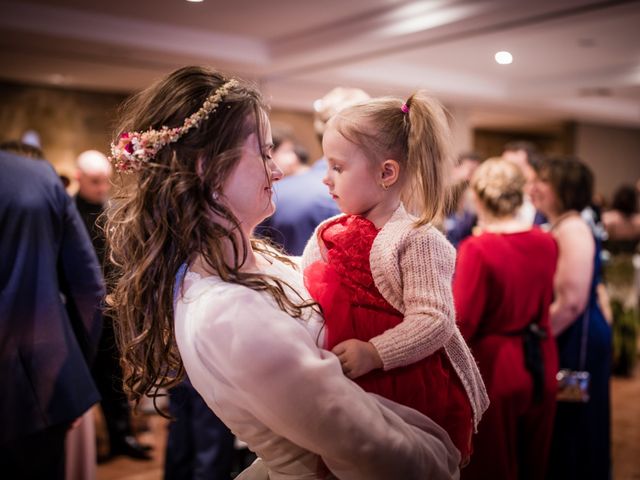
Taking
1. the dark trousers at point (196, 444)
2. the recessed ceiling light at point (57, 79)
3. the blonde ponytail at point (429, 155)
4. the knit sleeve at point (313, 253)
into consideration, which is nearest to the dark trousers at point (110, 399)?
the dark trousers at point (196, 444)

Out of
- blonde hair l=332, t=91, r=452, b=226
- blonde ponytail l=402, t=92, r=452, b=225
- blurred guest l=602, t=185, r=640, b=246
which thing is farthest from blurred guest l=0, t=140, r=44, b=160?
blurred guest l=602, t=185, r=640, b=246

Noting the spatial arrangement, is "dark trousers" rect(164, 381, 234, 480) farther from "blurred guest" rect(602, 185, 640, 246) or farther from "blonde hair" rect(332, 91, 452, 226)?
"blurred guest" rect(602, 185, 640, 246)

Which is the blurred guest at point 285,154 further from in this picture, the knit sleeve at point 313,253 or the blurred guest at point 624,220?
the blurred guest at point 624,220

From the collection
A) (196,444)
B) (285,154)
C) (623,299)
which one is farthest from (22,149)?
(623,299)

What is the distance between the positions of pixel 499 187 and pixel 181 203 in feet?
5.81

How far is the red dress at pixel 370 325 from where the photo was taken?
48.8 inches

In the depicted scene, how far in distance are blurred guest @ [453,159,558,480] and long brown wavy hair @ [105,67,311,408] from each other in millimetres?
1406

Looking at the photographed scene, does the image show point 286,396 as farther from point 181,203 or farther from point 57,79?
point 57,79

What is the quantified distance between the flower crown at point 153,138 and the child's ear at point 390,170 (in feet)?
1.22

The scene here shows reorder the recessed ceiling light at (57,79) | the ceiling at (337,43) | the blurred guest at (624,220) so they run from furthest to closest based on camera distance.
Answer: the recessed ceiling light at (57,79), the blurred guest at (624,220), the ceiling at (337,43)

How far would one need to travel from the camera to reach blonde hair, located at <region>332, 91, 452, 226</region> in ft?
4.34

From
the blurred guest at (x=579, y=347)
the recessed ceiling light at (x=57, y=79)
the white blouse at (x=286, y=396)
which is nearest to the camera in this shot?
the white blouse at (x=286, y=396)

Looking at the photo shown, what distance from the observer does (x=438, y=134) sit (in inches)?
52.4

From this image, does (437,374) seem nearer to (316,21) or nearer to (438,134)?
(438,134)
